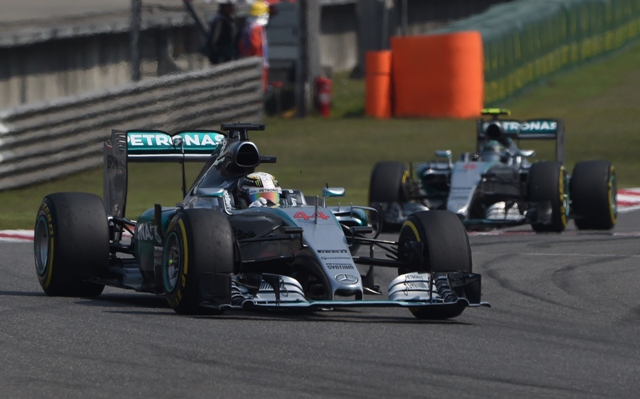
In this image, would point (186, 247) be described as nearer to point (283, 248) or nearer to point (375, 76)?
point (283, 248)

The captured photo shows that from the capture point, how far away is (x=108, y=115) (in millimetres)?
21703

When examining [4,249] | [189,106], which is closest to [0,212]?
[4,249]

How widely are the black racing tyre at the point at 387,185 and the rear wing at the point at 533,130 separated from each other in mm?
1198

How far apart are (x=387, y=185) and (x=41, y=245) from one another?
684 centimetres

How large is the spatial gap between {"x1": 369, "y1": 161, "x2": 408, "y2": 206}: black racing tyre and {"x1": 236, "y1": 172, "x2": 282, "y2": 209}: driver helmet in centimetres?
637

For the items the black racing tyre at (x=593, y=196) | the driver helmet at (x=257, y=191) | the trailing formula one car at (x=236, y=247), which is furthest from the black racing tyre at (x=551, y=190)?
the driver helmet at (x=257, y=191)

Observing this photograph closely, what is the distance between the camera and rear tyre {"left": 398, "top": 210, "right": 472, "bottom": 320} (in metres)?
9.41

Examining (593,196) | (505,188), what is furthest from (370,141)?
(593,196)

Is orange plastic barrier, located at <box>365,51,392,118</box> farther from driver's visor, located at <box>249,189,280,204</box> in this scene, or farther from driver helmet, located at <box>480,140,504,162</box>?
driver's visor, located at <box>249,189,280,204</box>

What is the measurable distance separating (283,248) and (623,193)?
11.3 m

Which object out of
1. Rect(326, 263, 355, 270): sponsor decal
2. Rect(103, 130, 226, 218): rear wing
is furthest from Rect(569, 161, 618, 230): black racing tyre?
Rect(326, 263, 355, 270): sponsor decal

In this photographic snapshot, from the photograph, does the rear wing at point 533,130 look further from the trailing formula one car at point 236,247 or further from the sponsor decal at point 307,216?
the sponsor decal at point 307,216

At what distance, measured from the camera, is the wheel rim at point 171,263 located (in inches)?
370

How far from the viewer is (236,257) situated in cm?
930
